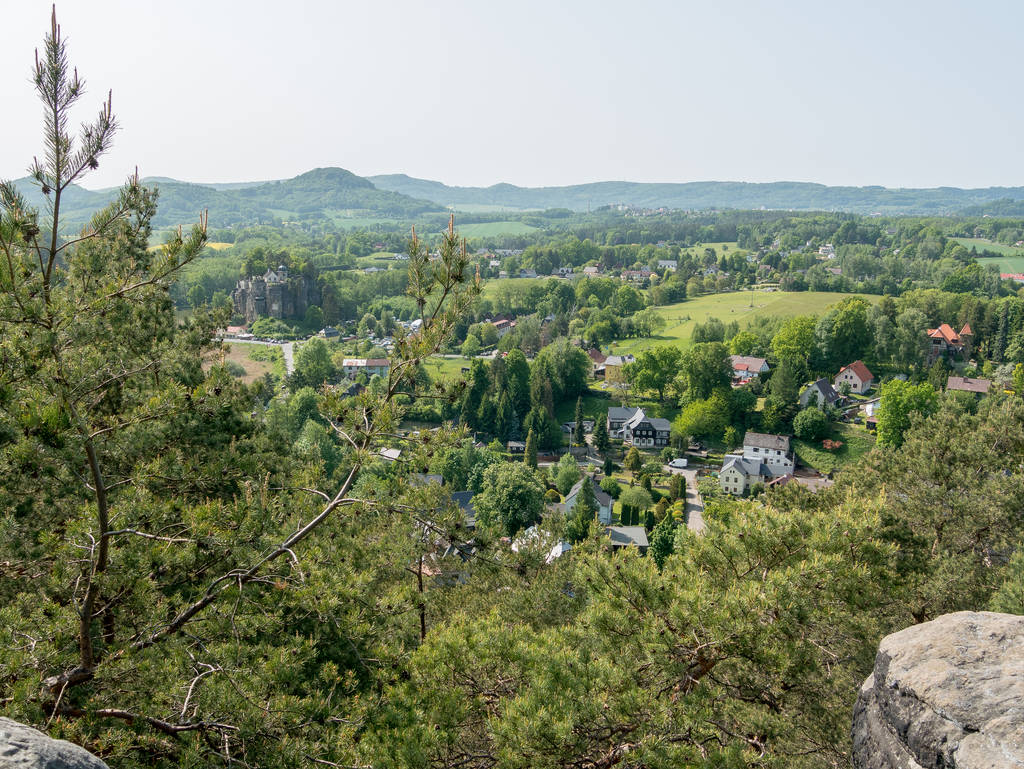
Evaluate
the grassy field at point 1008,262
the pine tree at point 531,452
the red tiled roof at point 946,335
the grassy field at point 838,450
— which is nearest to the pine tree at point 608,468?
the pine tree at point 531,452

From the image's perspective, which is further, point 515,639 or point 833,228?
point 833,228

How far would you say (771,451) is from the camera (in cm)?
3281

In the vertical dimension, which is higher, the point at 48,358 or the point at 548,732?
the point at 48,358

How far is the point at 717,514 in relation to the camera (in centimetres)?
777

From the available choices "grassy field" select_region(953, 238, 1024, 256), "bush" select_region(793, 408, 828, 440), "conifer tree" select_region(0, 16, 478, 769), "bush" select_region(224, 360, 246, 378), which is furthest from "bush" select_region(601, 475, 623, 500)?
"grassy field" select_region(953, 238, 1024, 256)

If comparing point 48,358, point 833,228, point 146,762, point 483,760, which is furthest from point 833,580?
point 833,228

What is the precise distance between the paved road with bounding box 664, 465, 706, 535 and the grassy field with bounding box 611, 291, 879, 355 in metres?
18.5

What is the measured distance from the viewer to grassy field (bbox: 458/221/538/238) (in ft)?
540

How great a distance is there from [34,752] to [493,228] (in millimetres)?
178328

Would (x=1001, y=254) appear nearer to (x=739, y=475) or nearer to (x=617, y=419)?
(x=617, y=419)

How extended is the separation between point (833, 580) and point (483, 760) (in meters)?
3.38

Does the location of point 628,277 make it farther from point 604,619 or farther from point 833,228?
point 604,619

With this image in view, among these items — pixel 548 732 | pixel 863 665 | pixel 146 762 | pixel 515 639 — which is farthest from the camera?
pixel 863 665

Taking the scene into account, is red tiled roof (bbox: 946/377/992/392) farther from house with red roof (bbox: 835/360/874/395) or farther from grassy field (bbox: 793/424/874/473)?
grassy field (bbox: 793/424/874/473)
